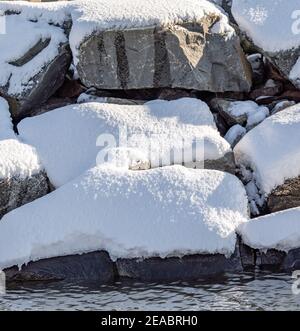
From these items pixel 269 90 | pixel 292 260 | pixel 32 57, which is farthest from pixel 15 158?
pixel 269 90

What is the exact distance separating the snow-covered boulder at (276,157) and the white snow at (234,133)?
320 mm

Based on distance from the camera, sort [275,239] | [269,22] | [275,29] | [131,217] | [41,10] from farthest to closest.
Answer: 1. [41,10]
2. [269,22]
3. [275,29]
4. [131,217]
5. [275,239]

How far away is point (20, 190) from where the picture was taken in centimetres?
1104

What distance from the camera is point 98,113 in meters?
11.9

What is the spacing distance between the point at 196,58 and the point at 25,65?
101 inches

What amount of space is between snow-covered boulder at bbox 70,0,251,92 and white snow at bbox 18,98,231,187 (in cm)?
67

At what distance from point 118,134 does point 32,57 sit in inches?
89.2

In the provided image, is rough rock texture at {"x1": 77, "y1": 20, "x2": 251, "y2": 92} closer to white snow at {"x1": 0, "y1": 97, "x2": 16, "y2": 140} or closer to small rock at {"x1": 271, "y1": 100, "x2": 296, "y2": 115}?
small rock at {"x1": 271, "y1": 100, "x2": 296, "y2": 115}

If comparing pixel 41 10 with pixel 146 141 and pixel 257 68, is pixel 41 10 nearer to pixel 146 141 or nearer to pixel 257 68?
pixel 146 141

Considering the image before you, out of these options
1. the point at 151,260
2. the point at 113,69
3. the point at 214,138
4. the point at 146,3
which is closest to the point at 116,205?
the point at 151,260

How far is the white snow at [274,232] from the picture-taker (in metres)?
9.86

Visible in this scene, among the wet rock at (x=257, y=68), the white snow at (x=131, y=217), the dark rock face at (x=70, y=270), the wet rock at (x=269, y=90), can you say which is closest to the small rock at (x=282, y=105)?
the wet rock at (x=269, y=90)

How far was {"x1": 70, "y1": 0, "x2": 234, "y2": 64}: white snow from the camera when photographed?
1259 centimetres

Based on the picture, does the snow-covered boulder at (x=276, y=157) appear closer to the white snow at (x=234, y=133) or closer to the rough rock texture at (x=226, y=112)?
the white snow at (x=234, y=133)
